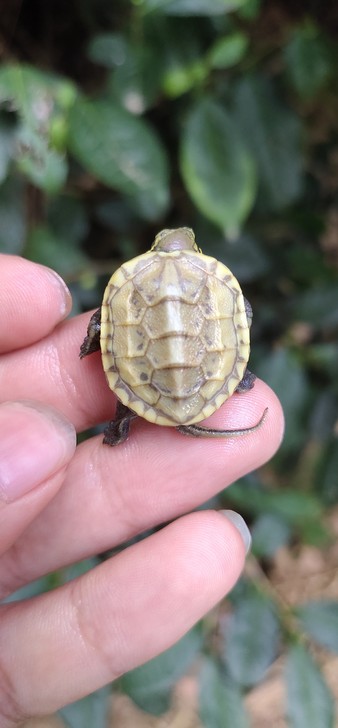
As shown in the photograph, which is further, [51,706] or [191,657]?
[191,657]

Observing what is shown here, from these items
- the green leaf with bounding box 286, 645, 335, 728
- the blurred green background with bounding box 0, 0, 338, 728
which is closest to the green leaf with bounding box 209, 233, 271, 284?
the blurred green background with bounding box 0, 0, 338, 728

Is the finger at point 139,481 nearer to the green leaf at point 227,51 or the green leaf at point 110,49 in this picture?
the green leaf at point 227,51

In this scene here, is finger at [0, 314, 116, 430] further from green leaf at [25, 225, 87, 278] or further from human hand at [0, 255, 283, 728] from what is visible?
green leaf at [25, 225, 87, 278]

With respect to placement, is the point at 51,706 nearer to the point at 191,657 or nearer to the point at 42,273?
the point at 191,657

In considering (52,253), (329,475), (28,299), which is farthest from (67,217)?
(329,475)

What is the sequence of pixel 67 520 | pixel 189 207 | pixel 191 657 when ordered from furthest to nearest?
pixel 189 207 → pixel 191 657 → pixel 67 520

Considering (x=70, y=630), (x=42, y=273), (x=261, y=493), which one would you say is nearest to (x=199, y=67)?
(x=42, y=273)
